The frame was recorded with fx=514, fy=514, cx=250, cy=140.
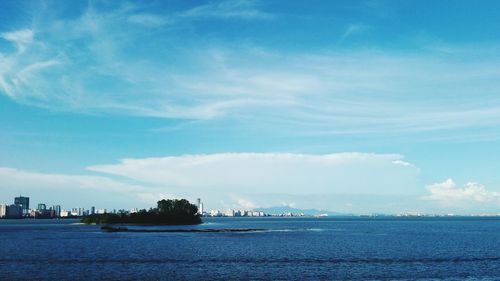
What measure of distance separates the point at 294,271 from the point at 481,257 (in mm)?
50844

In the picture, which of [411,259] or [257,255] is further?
[257,255]

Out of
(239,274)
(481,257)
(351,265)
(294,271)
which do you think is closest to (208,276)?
(239,274)

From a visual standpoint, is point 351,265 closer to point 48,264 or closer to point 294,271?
point 294,271

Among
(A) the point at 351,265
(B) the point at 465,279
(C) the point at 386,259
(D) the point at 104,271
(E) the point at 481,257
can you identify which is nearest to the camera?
(B) the point at 465,279

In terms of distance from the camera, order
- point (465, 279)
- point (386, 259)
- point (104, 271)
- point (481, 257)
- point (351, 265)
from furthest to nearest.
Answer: point (481, 257) < point (386, 259) < point (351, 265) < point (104, 271) < point (465, 279)

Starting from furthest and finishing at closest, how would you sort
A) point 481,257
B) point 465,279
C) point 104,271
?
point 481,257 < point 104,271 < point 465,279

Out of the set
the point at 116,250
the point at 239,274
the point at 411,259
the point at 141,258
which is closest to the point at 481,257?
the point at 411,259

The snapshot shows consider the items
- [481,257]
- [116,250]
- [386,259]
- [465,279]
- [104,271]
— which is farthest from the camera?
[116,250]

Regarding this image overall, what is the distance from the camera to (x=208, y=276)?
260ft

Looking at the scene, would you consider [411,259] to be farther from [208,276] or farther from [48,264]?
[48,264]

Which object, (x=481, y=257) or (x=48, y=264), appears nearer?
(x=48, y=264)

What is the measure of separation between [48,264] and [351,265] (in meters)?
55.4

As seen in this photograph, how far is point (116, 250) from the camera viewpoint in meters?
125

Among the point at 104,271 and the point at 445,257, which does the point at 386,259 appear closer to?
the point at 445,257
